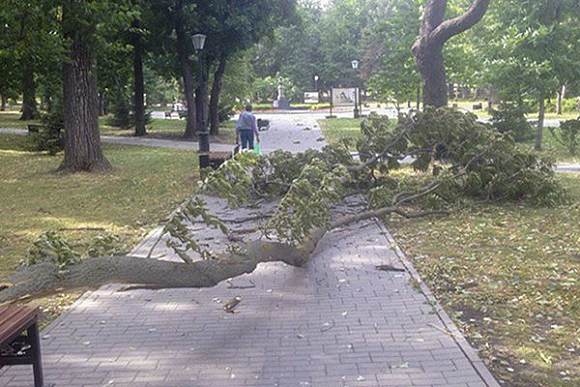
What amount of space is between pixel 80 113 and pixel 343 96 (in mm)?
51361

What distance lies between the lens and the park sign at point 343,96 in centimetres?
6469

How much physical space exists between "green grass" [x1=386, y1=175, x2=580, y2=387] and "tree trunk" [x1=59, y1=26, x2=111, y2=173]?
9.26 metres

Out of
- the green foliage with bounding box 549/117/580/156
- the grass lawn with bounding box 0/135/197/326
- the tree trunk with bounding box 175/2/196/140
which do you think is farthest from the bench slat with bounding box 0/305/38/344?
the tree trunk with bounding box 175/2/196/140

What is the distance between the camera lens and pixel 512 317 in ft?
18.7

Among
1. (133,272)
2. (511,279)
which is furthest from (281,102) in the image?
(133,272)

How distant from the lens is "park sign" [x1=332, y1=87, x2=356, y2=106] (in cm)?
6469

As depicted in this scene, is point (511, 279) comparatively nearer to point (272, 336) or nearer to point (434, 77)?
point (272, 336)

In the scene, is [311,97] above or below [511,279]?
above

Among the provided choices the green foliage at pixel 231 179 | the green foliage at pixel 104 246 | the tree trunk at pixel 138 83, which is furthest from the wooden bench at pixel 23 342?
the tree trunk at pixel 138 83

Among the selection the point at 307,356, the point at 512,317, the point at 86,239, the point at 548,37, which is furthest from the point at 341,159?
the point at 548,37

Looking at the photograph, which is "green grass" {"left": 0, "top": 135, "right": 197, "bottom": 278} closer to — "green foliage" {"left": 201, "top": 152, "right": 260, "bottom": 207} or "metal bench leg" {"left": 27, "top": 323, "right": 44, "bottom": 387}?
"green foliage" {"left": 201, "top": 152, "right": 260, "bottom": 207}

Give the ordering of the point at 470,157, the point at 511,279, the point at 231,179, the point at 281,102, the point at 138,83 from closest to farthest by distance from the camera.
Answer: the point at 231,179 → the point at 511,279 → the point at 470,157 → the point at 138,83 → the point at 281,102

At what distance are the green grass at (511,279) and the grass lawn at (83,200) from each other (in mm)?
3981

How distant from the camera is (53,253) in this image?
15.0 ft
